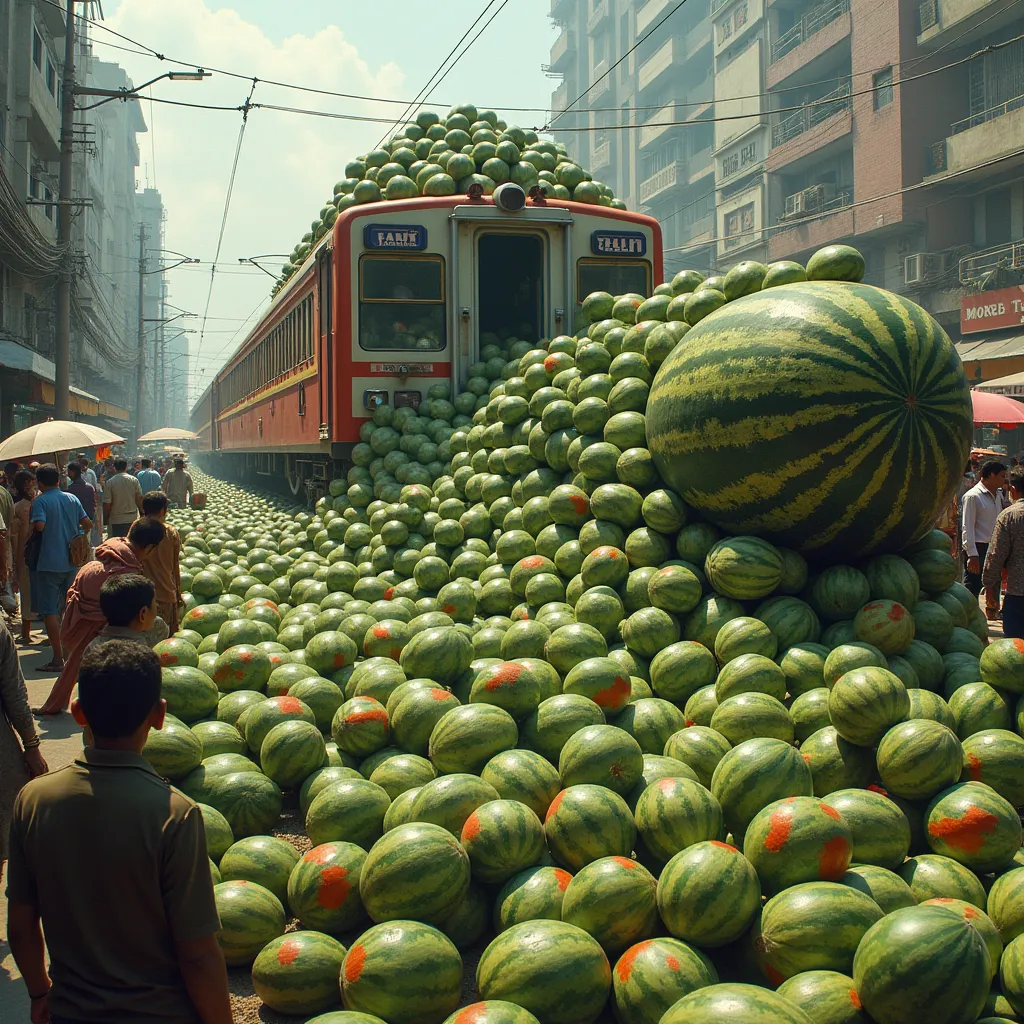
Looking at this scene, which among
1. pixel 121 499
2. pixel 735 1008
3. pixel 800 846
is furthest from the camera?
pixel 121 499

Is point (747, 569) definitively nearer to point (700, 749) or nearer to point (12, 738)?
point (700, 749)

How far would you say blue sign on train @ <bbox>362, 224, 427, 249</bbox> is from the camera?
10453 mm

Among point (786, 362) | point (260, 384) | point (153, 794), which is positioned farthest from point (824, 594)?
point (260, 384)

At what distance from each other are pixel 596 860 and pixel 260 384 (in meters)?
17.8

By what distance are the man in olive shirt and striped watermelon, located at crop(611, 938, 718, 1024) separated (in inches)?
51.5

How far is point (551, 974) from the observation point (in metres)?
2.95

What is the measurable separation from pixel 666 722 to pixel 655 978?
1.70 m

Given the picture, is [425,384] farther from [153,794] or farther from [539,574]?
[153,794]

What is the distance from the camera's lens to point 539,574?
636cm

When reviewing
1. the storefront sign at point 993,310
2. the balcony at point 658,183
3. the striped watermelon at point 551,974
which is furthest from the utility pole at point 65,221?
the balcony at point 658,183

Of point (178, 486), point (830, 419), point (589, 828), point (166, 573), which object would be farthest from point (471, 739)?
point (178, 486)

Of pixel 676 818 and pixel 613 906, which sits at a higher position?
pixel 676 818

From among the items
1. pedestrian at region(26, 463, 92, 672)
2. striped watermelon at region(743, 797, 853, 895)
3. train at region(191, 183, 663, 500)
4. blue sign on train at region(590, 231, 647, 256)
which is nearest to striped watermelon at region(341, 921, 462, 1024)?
striped watermelon at region(743, 797, 853, 895)

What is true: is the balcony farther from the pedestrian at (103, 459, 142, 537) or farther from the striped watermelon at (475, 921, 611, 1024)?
the striped watermelon at (475, 921, 611, 1024)
